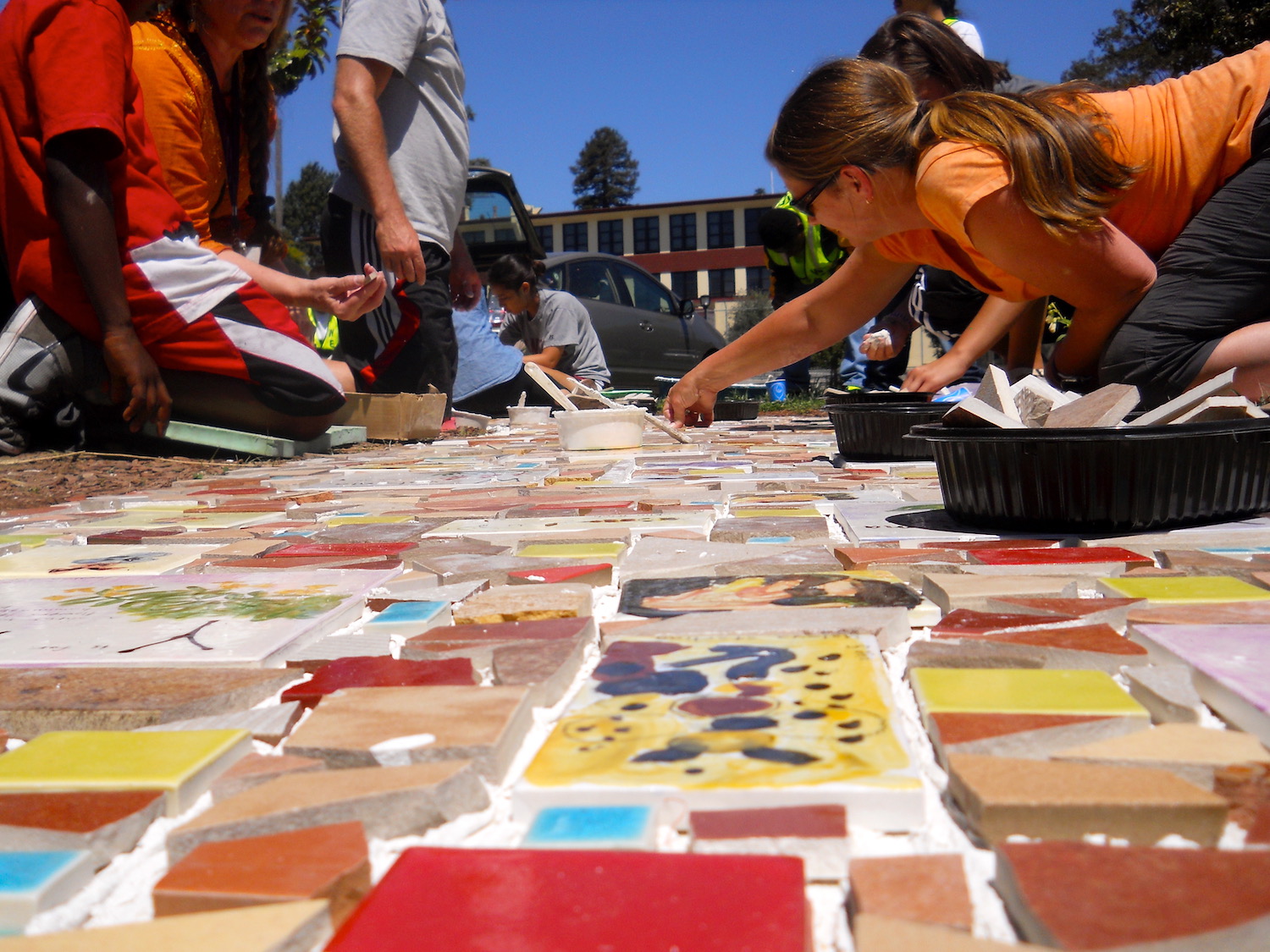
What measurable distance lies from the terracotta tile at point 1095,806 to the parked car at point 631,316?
860 cm

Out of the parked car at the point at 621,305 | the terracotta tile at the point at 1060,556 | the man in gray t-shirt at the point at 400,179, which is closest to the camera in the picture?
the terracotta tile at the point at 1060,556

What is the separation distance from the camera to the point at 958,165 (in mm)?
2105

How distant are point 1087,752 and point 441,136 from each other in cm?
412

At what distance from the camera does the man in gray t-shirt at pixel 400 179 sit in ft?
12.5

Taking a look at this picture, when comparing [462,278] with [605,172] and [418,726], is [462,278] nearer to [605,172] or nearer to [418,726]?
[418,726]

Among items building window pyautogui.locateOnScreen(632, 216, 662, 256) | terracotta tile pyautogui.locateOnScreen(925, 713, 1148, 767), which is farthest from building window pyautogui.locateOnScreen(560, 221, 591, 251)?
terracotta tile pyautogui.locateOnScreen(925, 713, 1148, 767)

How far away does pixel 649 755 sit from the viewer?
659 millimetres

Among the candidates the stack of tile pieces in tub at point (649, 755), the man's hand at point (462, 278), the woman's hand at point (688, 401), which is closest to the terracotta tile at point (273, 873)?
the stack of tile pieces in tub at point (649, 755)

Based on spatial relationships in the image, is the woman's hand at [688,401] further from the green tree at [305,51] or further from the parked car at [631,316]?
the green tree at [305,51]

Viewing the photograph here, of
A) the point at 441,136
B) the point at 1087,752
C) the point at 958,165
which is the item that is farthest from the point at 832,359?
the point at 1087,752

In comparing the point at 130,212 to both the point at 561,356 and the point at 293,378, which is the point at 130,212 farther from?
the point at 561,356

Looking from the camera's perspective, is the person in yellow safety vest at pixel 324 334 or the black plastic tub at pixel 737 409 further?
the person in yellow safety vest at pixel 324 334

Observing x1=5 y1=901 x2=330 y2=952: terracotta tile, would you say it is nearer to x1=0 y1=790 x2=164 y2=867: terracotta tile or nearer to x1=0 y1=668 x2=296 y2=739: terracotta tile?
x1=0 y1=790 x2=164 y2=867: terracotta tile

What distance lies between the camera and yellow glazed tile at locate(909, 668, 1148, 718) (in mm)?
697
